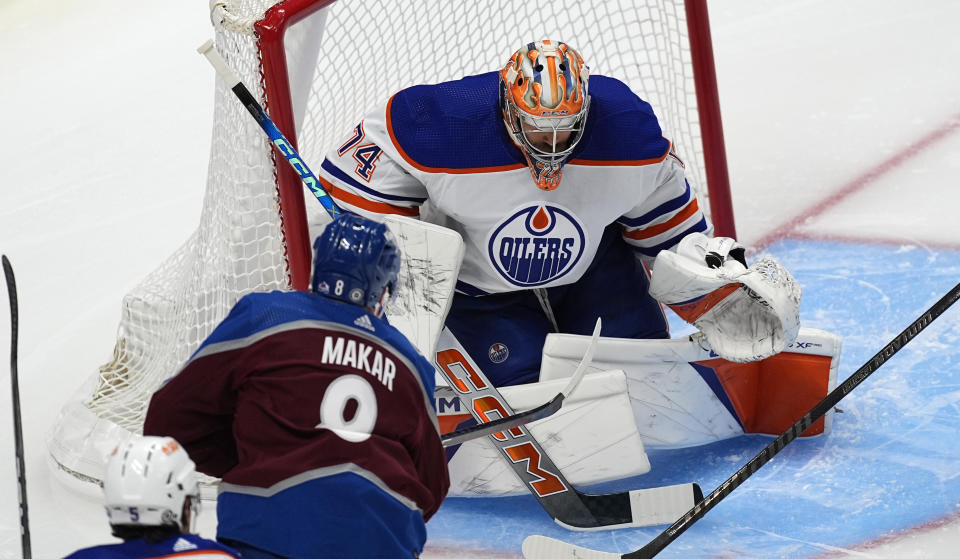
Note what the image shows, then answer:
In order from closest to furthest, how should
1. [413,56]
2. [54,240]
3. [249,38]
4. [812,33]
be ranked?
1. [249,38]
2. [413,56]
3. [54,240]
4. [812,33]

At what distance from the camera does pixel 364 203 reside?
104 inches

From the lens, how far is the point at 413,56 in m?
3.12

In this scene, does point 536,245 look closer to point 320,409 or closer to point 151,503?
point 320,409

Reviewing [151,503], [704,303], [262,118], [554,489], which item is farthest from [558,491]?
[151,503]

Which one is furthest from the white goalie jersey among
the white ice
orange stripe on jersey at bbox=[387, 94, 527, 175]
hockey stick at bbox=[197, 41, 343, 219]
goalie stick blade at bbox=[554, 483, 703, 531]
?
the white ice

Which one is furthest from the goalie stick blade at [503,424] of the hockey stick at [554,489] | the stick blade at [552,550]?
the stick blade at [552,550]

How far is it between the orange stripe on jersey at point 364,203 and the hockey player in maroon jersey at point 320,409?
811mm

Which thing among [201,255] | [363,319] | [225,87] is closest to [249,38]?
[225,87]

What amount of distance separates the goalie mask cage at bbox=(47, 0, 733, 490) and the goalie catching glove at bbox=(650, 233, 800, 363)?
0.46 m

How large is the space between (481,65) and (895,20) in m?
2.59

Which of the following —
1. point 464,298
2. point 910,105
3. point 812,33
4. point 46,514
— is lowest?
point 46,514

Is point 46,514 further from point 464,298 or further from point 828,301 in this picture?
point 828,301

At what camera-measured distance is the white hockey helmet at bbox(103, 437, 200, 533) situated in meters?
1.49

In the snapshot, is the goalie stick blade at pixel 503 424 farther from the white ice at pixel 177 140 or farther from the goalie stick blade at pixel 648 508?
the white ice at pixel 177 140
